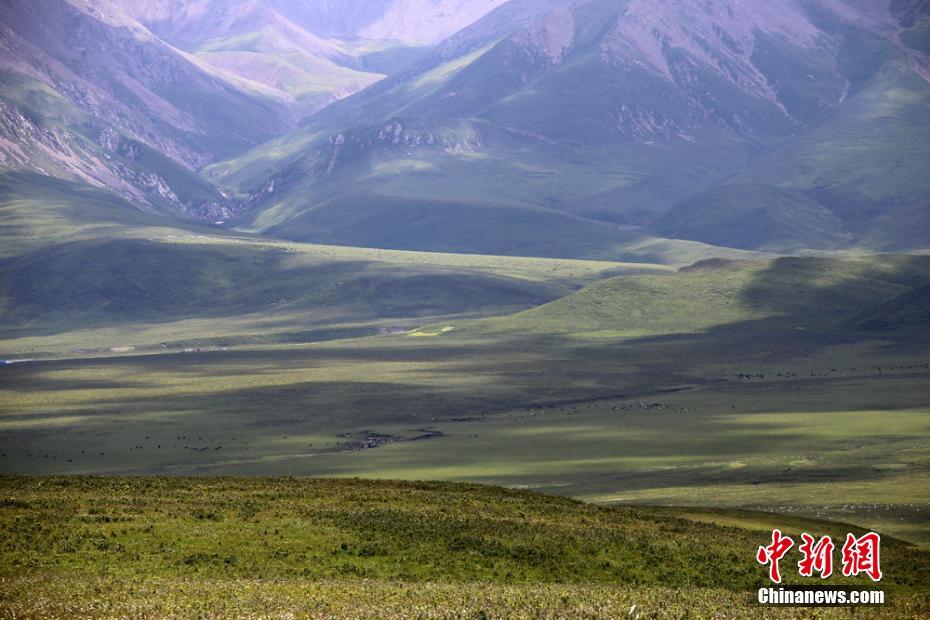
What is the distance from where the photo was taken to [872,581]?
2157 inches

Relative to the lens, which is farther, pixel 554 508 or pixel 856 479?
pixel 856 479

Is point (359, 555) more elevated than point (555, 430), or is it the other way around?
point (555, 430)

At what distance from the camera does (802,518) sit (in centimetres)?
7444

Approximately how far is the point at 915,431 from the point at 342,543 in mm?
81968

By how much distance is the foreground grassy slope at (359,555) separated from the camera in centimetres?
4453

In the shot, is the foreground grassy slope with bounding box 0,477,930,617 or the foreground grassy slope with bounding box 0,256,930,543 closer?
the foreground grassy slope with bounding box 0,477,930,617

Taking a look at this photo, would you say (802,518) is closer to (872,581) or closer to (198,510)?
(872,581)

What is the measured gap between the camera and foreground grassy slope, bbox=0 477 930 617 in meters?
44.5

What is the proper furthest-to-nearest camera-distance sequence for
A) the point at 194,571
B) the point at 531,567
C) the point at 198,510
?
the point at 198,510
the point at 531,567
the point at 194,571

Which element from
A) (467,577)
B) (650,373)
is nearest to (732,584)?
(467,577)

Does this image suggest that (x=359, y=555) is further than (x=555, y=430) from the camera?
No

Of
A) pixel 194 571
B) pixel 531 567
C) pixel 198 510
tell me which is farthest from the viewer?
pixel 198 510

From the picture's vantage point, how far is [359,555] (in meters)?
55.7

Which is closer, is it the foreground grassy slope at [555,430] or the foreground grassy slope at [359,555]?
the foreground grassy slope at [359,555]
